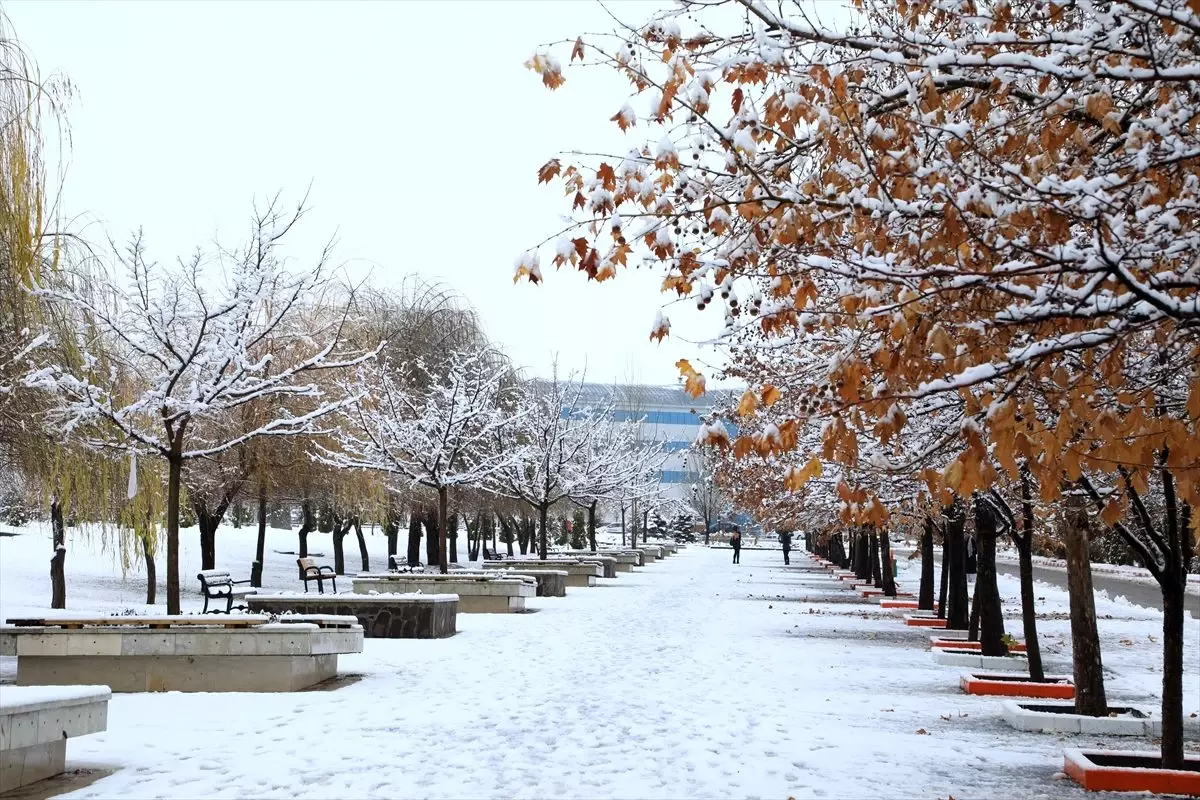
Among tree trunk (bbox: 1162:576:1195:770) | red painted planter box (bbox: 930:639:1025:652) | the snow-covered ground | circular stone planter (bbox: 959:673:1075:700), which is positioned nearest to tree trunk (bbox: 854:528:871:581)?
the snow-covered ground

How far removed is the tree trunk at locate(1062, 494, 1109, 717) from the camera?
10331mm

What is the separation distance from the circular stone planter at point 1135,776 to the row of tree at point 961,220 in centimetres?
275

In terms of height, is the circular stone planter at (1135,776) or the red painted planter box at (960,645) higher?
the circular stone planter at (1135,776)

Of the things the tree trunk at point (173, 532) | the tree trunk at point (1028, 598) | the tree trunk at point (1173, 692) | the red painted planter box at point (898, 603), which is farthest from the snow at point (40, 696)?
the red painted planter box at point (898, 603)

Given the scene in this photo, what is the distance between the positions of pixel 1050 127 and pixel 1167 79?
1244 millimetres

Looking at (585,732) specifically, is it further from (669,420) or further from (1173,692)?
(669,420)

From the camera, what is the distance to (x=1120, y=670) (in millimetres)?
15750

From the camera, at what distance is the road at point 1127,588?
2991 cm

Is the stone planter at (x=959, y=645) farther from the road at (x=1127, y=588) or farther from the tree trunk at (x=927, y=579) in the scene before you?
the road at (x=1127, y=588)

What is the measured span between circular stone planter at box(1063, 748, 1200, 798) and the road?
19031mm

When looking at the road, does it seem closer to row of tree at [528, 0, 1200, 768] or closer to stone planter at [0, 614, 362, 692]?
stone planter at [0, 614, 362, 692]

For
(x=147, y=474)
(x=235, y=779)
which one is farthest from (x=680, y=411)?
(x=235, y=779)

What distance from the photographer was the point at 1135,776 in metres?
7.98

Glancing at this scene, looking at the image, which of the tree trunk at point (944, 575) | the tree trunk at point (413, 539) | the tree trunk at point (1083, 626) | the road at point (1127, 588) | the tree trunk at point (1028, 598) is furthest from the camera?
the tree trunk at point (413, 539)
